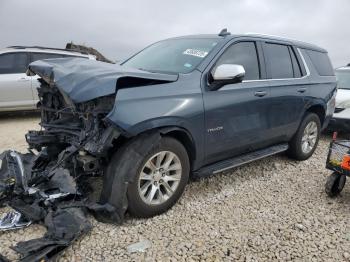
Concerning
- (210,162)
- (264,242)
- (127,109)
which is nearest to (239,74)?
(210,162)

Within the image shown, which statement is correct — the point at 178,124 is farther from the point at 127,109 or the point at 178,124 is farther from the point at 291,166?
the point at 291,166

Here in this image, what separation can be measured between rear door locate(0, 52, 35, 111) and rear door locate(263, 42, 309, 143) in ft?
18.9

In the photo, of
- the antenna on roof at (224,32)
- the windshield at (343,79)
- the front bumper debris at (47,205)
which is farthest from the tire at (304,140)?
the front bumper debris at (47,205)

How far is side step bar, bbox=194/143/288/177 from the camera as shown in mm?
3738

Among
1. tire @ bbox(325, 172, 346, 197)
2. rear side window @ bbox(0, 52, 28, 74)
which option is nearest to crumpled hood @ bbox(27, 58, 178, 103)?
tire @ bbox(325, 172, 346, 197)

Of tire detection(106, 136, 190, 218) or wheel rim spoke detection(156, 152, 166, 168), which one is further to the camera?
wheel rim spoke detection(156, 152, 166, 168)

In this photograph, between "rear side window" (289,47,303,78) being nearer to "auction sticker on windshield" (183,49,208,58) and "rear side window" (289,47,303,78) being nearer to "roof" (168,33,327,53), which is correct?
"roof" (168,33,327,53)

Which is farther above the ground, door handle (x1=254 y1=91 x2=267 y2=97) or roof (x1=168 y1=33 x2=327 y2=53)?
roof (x1=168 y1=33 x2=327 y2=53)

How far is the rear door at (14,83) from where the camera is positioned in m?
7.78

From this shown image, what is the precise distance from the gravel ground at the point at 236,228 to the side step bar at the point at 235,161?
0.35 meters

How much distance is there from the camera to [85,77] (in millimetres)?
3152

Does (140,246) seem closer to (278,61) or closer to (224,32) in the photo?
(224,32)

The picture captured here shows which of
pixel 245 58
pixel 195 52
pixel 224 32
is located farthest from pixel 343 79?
pixel 195 52

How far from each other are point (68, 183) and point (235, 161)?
6.31 feet
